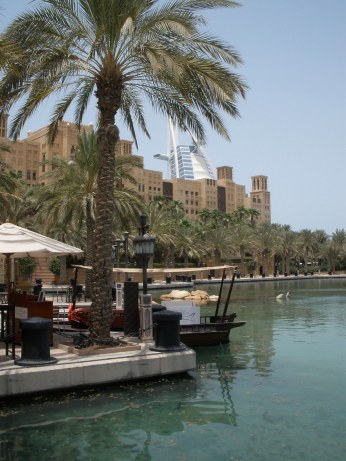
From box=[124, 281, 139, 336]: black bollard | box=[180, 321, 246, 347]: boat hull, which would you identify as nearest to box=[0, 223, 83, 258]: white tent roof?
box=[124, 281, 139, 336]: black bollard

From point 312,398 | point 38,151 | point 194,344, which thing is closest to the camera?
point 312,398

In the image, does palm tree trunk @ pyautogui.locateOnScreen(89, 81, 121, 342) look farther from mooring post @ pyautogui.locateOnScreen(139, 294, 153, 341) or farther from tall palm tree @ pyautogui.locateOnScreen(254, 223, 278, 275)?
tall palm tree @ pyautogui.locateOnScreen(254, 223, 278, 275)

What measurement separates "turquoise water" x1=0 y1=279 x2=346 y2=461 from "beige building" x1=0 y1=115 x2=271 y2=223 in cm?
7273

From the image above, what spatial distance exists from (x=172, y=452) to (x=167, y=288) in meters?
45.1

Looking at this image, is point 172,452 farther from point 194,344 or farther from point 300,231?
point 300,231

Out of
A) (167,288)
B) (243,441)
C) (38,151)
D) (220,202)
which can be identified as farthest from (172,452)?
(220,202)

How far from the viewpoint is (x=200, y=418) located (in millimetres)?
8727

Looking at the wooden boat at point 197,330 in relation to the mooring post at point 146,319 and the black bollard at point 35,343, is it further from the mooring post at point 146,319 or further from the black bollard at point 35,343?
the black bollard at point 35,343

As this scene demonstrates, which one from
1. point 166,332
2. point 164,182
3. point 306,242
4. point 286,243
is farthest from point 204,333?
point 164,182

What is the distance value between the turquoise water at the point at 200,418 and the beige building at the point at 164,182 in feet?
239

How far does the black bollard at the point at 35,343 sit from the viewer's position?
9.81 meters

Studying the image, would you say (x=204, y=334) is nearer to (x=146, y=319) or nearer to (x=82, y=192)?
(x=146, y=319)

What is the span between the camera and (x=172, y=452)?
7215 millimetres

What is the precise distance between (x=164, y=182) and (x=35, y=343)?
127 meters
